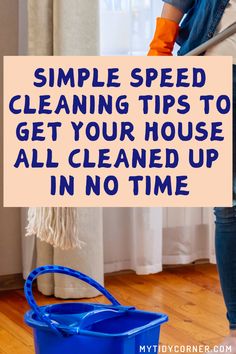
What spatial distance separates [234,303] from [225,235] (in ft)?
0.50

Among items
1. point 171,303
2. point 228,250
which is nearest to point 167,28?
point 228,250

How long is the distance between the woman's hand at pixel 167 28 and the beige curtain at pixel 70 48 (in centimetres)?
56

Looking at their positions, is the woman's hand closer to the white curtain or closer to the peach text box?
the peach text box

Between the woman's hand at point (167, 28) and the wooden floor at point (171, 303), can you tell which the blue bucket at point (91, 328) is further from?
the woman's hand at point (167, 28)

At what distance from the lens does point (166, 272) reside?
2613 millimetres

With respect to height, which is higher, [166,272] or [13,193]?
[13,193]

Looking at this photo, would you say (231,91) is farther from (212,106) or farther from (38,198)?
(38,198)

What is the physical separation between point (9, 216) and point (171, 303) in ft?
1.94

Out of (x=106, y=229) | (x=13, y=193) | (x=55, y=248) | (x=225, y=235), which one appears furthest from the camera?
(x=106, y=229)

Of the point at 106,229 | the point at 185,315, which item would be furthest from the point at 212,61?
the point at 106,229

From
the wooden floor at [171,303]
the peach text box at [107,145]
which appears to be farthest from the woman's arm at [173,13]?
the wooden floor at [171,303]

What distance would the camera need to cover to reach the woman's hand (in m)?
1.71

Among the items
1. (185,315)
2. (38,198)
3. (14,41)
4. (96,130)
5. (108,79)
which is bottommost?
(185,315)

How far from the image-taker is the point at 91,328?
1584mm
